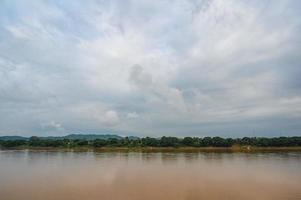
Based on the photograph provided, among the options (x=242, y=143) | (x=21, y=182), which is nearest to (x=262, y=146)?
(x=242, y=143)

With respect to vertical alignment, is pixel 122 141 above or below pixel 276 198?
above

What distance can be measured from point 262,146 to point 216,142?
387 inches

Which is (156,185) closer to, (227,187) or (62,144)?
(227,187)

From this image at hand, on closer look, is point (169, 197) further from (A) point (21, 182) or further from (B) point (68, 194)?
(A) point (21, 182)

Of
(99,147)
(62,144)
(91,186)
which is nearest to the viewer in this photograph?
(91,186)

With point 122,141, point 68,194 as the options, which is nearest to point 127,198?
point 68,194

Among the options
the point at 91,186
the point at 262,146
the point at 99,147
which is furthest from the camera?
the point at 99,147

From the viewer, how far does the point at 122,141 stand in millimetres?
77000

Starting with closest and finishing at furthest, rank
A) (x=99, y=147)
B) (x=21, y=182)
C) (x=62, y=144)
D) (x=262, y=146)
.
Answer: (x=21, y=182)
(x=262, y=146)
(x=99, y=147)
(x=62, y=144)

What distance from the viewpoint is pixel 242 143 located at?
71.2m

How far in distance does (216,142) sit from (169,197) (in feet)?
184

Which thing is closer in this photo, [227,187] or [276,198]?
[276,198]

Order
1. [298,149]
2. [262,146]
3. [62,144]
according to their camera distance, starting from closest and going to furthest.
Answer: [298,149] → [262,146] → [62,144]

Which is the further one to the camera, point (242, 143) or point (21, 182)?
point (242, 143)
